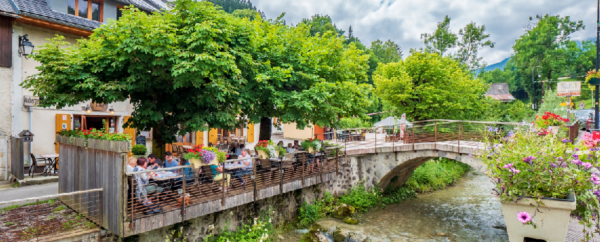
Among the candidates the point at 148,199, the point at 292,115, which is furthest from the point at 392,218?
the point at 148,199

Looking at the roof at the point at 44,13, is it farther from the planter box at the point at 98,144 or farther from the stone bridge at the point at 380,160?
the stone bridge at the point at 380,160

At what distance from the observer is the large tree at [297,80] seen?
34.1ft

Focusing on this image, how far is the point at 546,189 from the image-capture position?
2.63 m

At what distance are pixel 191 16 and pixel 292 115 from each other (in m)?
4.37

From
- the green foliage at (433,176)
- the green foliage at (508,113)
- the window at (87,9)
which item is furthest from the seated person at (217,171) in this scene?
the green foliage at (508,113)

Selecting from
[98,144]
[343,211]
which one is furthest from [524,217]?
[343,211]

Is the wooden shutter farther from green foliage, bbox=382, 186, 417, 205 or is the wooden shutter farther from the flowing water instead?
green foliage, bbox=382, 186, 417, 205

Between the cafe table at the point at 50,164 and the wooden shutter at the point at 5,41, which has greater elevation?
the wooden shutter at the point at 5,41

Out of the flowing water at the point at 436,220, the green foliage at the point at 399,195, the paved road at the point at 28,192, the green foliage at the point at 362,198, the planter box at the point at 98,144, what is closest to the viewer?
the planter box at the point at 98,144

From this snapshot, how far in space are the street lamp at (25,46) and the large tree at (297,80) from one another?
783 centimetres

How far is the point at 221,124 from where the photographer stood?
9992 mm

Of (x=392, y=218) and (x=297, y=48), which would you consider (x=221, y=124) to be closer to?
(x=297, y=48)

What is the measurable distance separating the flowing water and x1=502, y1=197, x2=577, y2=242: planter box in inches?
340

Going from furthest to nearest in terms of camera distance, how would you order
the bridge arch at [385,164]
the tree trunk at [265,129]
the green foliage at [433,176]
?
the green foliage at [433,176]
the bridge arch at [385,164]
the tree trunk at [265,129]
